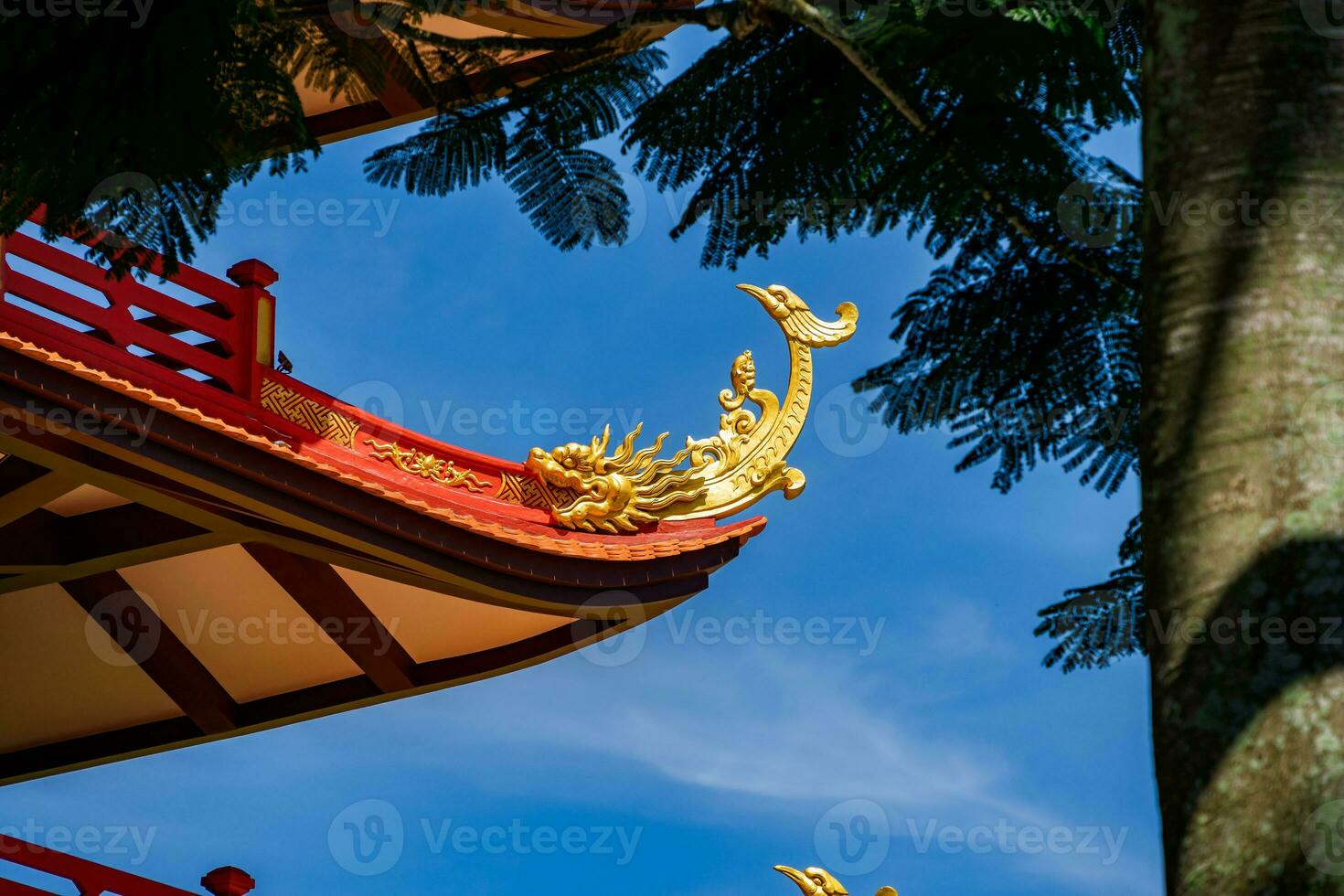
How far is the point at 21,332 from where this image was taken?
18.5ft

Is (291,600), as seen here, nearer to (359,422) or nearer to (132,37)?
(359,422)

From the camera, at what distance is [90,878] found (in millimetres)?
6859

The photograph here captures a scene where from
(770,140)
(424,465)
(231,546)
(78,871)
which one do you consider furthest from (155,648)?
(770,140)

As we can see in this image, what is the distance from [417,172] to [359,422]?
13.4ft

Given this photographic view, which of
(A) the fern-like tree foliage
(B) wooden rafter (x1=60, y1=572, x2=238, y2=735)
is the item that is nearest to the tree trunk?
(A) the fern-like tree foliage

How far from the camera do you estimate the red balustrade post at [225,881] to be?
7.18 metres

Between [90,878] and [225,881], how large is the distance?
1.90 feet

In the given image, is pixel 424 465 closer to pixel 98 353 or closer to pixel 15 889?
pixel 98 353

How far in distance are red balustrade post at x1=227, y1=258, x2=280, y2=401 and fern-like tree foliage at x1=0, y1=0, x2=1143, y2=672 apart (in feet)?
11.8

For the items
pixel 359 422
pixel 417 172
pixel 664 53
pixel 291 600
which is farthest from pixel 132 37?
pixel 291 600

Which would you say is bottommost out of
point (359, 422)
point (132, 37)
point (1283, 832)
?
point (1283, 832)

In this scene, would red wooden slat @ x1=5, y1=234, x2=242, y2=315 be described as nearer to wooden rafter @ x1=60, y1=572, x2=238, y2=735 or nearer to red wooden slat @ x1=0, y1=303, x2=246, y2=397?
red wooden slat @ x1=0, y1=303, x2=246, y2=397

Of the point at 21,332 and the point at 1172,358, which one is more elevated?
the point at 21,332

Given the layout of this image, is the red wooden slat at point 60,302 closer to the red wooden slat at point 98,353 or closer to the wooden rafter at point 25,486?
the red wooden slat at point 98,353
